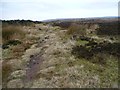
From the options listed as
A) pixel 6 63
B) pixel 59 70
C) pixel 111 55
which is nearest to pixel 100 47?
pixel 111 55

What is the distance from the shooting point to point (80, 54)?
74.4 ft

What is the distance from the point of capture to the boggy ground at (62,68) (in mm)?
17328

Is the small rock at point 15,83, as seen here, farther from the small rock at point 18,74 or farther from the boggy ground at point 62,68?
the small rock at point 18,74

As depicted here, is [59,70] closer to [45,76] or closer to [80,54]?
[45,76]

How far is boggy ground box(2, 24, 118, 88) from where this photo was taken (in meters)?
17.3

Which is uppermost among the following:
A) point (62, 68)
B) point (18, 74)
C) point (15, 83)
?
point (62, 68)

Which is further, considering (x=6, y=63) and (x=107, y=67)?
(x=6, y=63)

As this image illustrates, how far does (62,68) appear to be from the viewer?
19.6 m

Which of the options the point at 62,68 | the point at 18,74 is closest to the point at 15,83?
the point at 18,74

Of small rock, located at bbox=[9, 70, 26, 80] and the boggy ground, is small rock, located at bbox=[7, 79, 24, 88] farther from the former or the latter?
small rock, located at bbox=[9, 70, 26, 80]

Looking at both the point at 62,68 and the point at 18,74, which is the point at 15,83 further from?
the point at 62,68

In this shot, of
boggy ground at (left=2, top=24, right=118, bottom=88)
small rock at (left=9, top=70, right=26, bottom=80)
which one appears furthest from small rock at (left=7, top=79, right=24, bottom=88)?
small rock at (left=9, top=70, right=26, bottom=80)

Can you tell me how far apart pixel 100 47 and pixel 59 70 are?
6.58 m

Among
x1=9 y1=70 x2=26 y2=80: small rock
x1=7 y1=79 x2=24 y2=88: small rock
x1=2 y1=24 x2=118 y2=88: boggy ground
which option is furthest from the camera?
x1=9 y1=70 x2=26 y2=80: small rock
